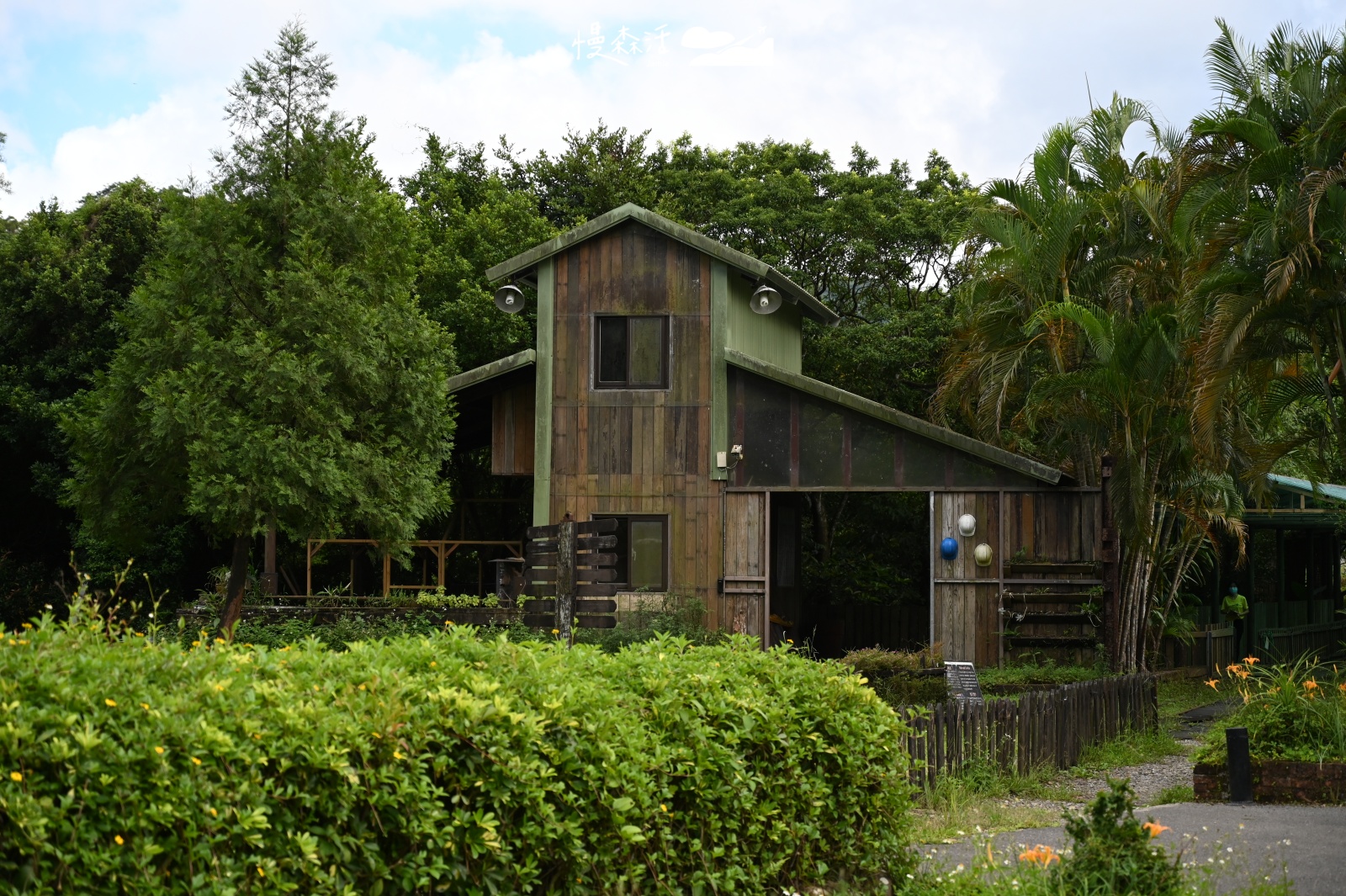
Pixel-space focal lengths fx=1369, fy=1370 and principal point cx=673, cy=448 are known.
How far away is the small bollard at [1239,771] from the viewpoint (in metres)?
10.0

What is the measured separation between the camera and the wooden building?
19.2 meters

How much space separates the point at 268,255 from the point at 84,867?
15.0m

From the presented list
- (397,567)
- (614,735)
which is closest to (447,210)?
(397,567)

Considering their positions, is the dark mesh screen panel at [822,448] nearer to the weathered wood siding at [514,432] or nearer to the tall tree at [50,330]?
the weathered wood siding at [514,432]

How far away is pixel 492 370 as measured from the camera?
66.3 feet

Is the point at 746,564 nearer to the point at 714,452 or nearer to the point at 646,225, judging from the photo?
the point at 714,452

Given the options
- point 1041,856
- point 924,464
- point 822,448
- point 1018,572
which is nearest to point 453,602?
point 822,448

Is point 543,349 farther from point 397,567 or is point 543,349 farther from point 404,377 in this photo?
point 397,567

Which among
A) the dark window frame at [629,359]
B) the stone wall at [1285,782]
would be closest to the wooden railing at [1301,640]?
the dark window frame at [629,359]

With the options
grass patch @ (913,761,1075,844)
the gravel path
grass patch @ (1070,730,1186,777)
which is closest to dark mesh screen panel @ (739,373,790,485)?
grass patch @ (1070,730,1186,777)

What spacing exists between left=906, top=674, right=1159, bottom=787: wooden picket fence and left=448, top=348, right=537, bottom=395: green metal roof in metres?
9.66

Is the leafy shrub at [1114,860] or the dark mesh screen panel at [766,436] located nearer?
the leafy shrub at [1114,860]

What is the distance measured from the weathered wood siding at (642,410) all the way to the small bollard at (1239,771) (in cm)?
1010

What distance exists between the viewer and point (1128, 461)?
17.5m
